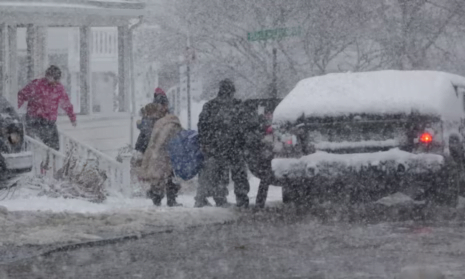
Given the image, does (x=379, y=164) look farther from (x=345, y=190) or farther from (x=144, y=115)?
(x=144, y=115)

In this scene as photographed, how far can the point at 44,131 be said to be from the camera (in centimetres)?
1590

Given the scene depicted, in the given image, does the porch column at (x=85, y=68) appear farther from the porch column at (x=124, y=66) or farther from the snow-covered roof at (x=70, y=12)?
the porch column at (x=124, y=66)

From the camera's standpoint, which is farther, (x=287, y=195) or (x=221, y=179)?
(x=221, y=179)

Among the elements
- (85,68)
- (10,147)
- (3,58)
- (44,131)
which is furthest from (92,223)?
(85,68)

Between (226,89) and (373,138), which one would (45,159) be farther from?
(373,138)

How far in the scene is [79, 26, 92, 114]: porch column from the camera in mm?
18688

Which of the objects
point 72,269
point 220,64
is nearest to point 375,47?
point 220,64

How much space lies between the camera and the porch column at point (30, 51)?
60.4 ft

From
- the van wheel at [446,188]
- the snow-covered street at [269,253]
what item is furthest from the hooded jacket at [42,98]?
the van wheel at [446,188]

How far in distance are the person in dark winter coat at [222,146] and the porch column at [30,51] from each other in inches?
249

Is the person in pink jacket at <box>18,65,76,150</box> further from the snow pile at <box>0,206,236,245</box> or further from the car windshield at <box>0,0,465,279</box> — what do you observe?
the snow pile at <box>0,206,236,245</box>

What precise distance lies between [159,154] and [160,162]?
0.36ft

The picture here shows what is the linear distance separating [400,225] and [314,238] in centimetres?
134

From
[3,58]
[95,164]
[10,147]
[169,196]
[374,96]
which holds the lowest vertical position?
[169,196]
